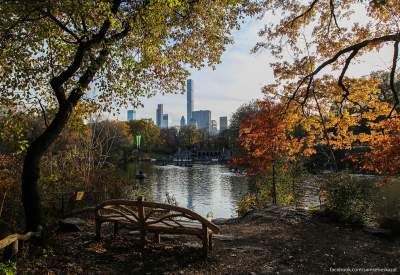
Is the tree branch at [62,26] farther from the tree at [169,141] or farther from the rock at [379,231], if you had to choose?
the tree at [169,141]

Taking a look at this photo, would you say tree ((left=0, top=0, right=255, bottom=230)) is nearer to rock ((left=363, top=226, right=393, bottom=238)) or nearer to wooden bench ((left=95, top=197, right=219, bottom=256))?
wooden bench ((left=95, top=197, right=219, bottom=256))

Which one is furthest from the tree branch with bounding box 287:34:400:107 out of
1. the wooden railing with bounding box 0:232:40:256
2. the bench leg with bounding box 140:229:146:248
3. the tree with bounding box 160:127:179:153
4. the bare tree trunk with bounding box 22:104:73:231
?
the tree with bounding box 160:127:179:153

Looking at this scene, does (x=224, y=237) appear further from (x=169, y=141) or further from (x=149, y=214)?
(x=169, y=141)

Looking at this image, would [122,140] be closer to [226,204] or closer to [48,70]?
[226,204]

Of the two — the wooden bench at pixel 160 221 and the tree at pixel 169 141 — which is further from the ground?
the tree at pixel 169 141

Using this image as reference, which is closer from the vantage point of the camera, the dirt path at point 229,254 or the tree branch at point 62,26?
the dirt path at point 229,254

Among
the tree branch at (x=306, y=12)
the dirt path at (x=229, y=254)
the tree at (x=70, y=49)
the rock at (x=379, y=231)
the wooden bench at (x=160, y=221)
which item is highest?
the tree branch at (x=306, y=12)

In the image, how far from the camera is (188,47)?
818cm

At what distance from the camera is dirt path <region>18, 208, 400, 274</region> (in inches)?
177

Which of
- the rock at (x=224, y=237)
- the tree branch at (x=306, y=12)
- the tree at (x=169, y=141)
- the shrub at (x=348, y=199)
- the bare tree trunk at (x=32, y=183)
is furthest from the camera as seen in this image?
the tree at (x=169, y=141)

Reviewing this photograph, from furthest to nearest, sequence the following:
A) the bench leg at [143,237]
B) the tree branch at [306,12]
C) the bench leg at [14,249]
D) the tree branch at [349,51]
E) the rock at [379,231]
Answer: the tree branch at [306,12] < the tree branch at [349,51] < the rock at [379,231] < the bench leg at [143,237] < the bench leg at [14,249]

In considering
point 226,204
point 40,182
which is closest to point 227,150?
point 226,204

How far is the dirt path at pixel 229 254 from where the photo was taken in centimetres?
451

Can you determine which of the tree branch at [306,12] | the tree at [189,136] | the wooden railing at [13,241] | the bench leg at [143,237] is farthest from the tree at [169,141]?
the wooden railing at [13,241]
